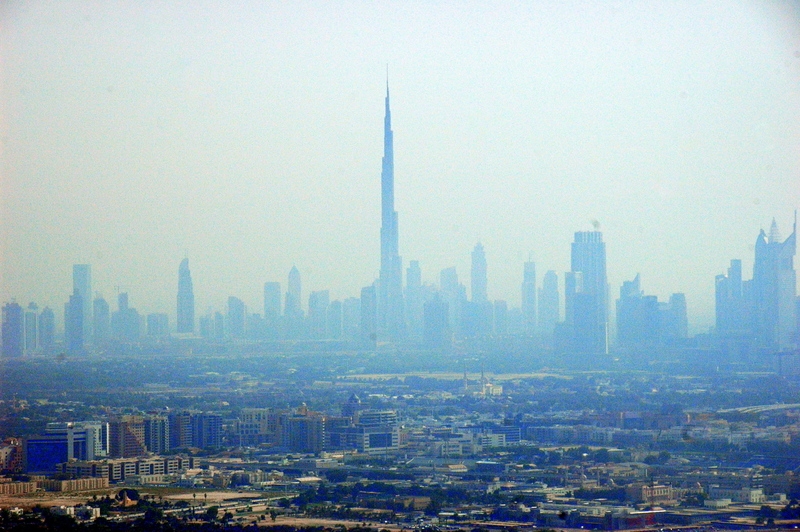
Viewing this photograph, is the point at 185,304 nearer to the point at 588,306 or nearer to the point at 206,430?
the point at 588,306

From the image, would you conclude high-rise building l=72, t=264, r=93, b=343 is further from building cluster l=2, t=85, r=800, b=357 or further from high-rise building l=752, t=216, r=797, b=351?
high-rise building l=752, t=216, r=797, b=351

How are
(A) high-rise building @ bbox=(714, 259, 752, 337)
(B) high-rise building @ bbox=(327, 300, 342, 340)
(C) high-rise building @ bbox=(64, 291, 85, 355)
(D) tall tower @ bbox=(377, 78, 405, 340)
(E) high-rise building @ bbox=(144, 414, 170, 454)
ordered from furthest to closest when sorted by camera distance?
(B) high-rise building @ bbox=(327, 300, 342, 340) → (D) tall tower @ bbox=(377, 78, 405, 340) → (C) high-rise building @ bbox=(64, 291, 85, 355) → (A) high-rise building @ bbox=(714, 259, 752, 337) → (E) high-rise building @ bbox=(144, 414, 170, 454)

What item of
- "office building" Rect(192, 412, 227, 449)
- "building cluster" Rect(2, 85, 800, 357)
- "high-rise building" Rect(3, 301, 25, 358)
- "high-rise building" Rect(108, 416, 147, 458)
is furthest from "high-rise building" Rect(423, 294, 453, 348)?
"high-rise building" Rect(108, 416, 147, 458)

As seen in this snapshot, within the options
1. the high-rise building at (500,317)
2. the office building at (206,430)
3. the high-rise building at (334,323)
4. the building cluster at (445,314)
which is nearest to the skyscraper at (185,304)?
the building cluster at (445,314)

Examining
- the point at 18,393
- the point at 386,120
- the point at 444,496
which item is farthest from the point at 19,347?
the point at 444,496

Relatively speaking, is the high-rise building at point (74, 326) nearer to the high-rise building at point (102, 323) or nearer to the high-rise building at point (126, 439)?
the high-rise building at point (102, 323)

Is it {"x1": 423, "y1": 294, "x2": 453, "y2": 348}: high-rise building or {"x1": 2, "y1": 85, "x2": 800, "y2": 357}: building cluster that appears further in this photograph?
{"x1": 423, "y1": 294, "x2": 453, "y2": 348}: high-rise building

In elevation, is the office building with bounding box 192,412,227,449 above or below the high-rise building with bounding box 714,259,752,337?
below
